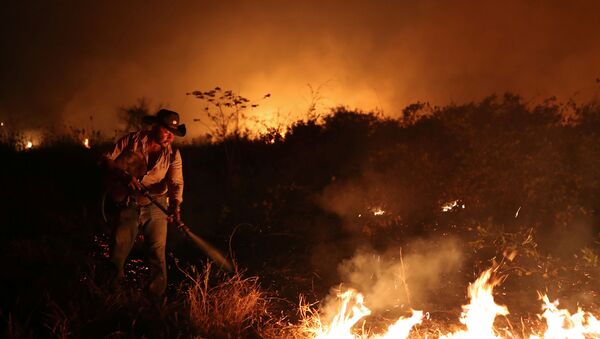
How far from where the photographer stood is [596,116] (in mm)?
7992

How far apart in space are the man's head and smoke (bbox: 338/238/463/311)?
8.82 feet

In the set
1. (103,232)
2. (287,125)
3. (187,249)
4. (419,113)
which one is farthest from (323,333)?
(287,125)

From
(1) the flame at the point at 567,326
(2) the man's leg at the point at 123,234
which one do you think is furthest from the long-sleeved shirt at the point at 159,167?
(1) the flame at the point at 567,326

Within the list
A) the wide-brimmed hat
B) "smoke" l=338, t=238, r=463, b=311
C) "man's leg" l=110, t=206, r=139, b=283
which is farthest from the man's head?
"smoke" l=338, t=238, r=463, b=311

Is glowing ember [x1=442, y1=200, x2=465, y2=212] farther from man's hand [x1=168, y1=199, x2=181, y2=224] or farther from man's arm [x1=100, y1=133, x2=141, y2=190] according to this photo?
man's arm [x1=100, y1=133, x2=141, y2=190]

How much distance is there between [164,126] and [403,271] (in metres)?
3.32

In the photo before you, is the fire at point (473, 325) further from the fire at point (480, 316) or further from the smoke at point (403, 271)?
the smoke at point (403, 271)

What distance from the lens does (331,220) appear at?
23.4 ft

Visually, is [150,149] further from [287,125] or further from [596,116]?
[596,116]

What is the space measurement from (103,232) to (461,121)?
5723 mm

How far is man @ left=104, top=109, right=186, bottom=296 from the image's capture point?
4387mm

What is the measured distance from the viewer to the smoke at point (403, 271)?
521cm

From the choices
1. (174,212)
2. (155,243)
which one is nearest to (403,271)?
(174,212)

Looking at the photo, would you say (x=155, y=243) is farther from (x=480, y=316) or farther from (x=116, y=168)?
(x=480, y=316)
